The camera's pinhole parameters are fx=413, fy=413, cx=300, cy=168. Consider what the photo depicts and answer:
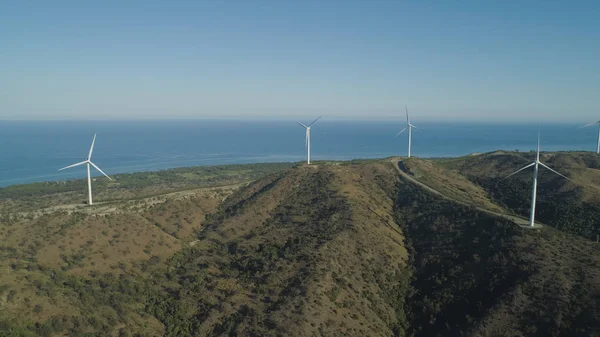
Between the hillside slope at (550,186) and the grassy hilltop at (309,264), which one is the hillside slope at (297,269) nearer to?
the grassy hilltop at (309,264)

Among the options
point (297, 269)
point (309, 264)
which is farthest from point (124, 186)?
point (309, 264)

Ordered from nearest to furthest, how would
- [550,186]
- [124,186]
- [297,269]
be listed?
[297,269], [550,186], [124,186]

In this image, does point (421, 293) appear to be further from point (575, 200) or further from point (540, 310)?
point (575, 200)

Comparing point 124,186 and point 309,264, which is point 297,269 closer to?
point 309,264

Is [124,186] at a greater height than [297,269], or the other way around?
[297,269]

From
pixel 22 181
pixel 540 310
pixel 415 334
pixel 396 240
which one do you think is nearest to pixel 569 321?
pixel 540 310

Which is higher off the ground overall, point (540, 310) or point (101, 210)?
point (101, 210)

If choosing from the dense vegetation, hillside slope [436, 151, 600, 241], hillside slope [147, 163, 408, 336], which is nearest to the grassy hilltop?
hillside slope [147, 163, 408, 336]

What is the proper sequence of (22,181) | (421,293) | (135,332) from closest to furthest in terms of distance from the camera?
(135,332) < (421,293) < (22,181)

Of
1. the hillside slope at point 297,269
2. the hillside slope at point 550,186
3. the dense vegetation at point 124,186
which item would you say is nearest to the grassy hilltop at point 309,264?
the hillside slope at point 297,269
